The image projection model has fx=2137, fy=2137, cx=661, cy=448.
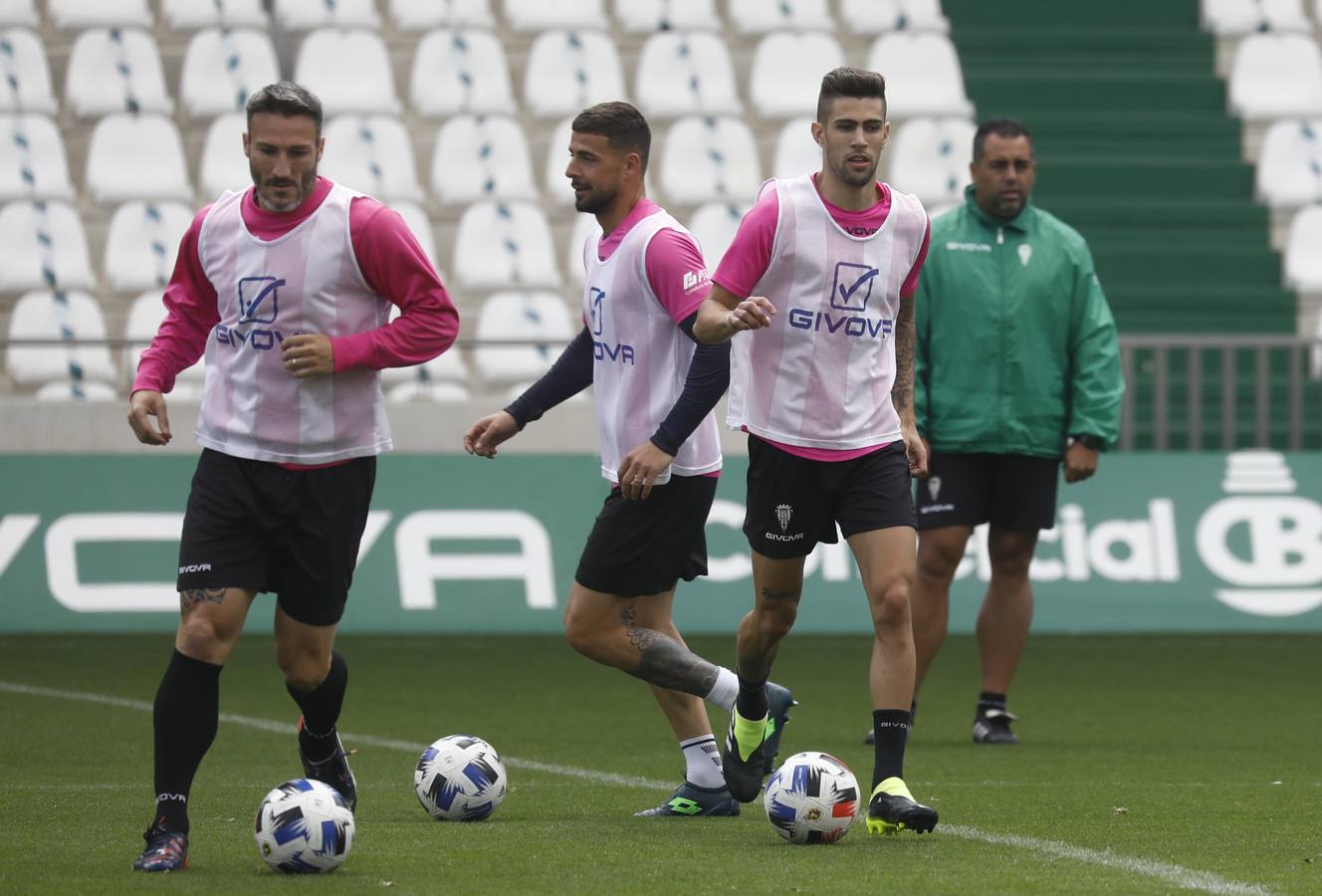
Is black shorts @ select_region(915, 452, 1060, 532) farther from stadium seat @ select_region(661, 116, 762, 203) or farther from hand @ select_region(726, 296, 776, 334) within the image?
stadium seat @ select_region(661, 116, 762, 203)

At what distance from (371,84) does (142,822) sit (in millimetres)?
11712

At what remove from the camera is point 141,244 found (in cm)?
1581

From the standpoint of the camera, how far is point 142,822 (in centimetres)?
627

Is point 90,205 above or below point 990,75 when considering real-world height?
below

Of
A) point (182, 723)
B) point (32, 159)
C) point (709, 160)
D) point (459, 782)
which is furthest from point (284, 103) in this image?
point (32, 159)

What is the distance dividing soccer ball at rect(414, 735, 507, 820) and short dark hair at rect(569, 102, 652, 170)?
6.10ft

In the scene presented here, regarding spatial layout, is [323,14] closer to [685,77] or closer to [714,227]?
[685,77]

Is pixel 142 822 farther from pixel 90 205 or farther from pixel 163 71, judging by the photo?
pixel 163 71

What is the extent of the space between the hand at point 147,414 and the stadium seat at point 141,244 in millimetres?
10070

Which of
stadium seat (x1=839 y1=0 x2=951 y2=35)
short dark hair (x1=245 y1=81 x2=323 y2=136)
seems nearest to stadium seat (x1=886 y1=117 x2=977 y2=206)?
stadium seat (x1=839 y1=0 x2=951 y2=35)

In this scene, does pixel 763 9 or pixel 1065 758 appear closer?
pixel 1065 758

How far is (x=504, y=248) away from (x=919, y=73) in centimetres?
418

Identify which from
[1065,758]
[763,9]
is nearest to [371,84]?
[763,9]

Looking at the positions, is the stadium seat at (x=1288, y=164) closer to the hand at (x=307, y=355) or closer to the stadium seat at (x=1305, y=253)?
the stadium seat at (x=1305, y=253)
